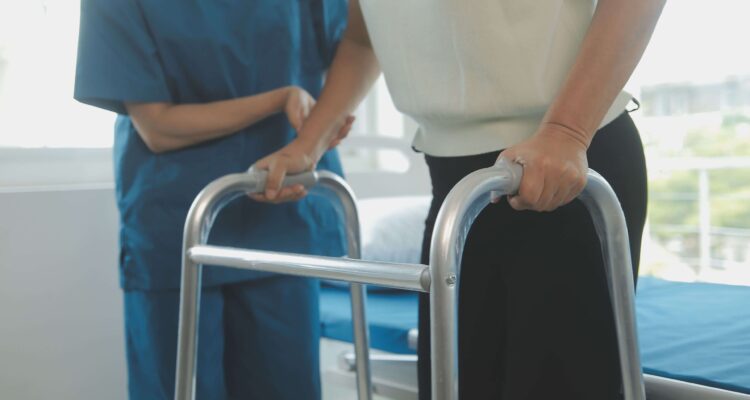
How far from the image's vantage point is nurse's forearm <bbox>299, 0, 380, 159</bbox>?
1193mm

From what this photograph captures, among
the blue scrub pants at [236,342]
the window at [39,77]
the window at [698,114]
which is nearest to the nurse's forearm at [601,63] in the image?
the blue scrub pants at [236,342]

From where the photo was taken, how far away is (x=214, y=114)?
119 cm

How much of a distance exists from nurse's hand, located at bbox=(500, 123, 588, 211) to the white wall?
1245 mm

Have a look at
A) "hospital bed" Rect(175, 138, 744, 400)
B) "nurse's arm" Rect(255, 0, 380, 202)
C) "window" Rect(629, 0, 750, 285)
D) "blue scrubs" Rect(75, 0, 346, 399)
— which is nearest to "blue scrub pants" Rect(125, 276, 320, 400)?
"blue scrubs" Rect(75, 0, 346, 399)

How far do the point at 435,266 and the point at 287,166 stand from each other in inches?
19.8

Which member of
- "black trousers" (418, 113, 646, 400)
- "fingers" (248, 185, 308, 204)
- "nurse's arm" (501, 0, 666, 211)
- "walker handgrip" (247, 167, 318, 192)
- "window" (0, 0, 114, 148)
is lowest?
"black trousers" (418, 113, 646, 400)

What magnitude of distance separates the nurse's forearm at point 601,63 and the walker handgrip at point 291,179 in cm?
48

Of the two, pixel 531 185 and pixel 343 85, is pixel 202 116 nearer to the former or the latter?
pixel 343 85

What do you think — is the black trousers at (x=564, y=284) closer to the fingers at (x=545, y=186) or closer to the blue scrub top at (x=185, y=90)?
the fingers at (x=545, y=186)

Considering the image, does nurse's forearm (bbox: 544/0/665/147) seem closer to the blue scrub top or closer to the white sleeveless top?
the white sleeveless top

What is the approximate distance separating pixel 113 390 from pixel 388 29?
1217 millimetres

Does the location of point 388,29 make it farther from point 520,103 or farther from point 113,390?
point 113,390

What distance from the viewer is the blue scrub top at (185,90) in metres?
1.19

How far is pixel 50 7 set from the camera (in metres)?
1.84
